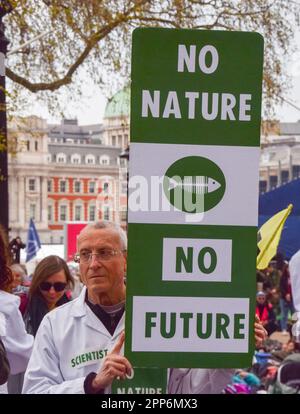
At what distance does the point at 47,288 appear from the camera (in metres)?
6.23

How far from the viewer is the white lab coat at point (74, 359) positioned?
3912 mm

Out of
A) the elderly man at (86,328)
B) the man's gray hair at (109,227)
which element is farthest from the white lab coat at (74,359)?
the man's gray hair at (109,227)

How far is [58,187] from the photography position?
428ft

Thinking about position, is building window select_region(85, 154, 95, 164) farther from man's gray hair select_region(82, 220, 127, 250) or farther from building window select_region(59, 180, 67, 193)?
man's gray hair select_region(82, 220, 127, 250)

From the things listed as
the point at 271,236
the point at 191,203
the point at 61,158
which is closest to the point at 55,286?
the point at 271,236

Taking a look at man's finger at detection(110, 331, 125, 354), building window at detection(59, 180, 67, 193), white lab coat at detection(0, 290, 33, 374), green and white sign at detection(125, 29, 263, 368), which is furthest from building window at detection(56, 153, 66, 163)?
green and white sign at detection(125, 29, 263, 368)

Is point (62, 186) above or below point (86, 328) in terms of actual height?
below

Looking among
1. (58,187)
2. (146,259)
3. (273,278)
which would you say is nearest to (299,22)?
A: (273,278)

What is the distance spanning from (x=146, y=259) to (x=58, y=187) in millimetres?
127416

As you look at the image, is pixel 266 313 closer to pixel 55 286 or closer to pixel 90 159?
pixel 55 286

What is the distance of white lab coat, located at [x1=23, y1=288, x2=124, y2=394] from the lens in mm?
3992

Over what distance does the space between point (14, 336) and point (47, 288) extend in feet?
4.79

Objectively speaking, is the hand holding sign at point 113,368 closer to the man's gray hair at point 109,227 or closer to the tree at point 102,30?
the man's gray hair at point 109,227
